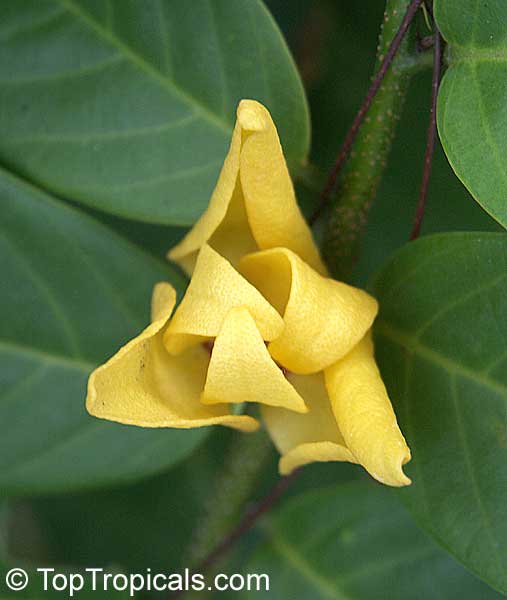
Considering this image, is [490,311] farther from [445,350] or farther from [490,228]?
[490,228]

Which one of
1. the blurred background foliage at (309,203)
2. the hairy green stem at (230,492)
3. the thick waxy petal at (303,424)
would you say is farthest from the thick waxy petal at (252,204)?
the hairy green stem at (230,492)

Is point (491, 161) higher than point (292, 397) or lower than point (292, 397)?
higher

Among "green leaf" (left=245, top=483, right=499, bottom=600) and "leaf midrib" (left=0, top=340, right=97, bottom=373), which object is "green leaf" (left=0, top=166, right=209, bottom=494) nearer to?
"leaf midrib" (left=0, top=340, right=97, bottom=373)

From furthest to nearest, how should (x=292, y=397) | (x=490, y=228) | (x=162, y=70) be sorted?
(x=490, y=228), (x=162, y=70), (x=292, y=397)

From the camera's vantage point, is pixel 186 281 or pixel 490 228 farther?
pixel 490 228

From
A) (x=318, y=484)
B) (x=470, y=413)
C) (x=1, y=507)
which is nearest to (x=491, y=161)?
(x=470, y=413)

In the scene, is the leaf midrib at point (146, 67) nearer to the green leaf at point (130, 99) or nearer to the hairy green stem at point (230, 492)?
the green leaf at point (130, 99)

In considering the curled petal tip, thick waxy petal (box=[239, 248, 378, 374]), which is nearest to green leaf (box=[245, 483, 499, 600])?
thick waxy petal (box=[239, 248, 378, 374])
